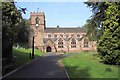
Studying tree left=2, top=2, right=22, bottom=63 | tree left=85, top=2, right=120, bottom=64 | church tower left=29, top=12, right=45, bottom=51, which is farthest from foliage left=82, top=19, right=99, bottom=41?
church tower left=29, top=12, right=45, bottom=51

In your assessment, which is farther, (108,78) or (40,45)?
(40,45)

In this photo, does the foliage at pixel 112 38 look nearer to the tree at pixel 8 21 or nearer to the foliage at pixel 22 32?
the tree at pixel 8 21

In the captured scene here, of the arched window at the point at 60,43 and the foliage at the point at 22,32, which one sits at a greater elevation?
the foliage at the point at 22,32

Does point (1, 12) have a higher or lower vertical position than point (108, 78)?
higher

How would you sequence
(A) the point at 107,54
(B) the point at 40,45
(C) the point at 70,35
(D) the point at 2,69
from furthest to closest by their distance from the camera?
(C) the point at 70,35 → (B) the point at 40,45 → (A) the point at 107,54 → (D) the point at 2,69

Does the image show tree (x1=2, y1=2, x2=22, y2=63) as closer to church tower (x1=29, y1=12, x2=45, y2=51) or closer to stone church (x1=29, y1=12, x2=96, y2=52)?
stone church (x1=29, y1=12, x2=96, y2=52)

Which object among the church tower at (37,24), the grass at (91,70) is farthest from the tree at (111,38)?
the church tower at (37,24)

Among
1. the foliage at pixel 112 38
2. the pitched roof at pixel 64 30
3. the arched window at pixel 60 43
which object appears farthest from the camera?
the pitched roof at pixel 64 30

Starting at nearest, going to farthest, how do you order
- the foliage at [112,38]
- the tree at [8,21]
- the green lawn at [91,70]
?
the green lawn at [91,70], the tree at [8,21], the foliage at [112,38]

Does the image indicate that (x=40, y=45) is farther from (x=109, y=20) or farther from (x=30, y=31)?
(x=109, y=20)

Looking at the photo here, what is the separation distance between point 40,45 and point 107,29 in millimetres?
71691

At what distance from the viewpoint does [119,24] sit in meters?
40.3

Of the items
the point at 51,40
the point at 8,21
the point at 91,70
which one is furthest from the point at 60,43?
the point at 8,21

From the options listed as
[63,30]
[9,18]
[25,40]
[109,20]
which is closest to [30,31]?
[25,40]
